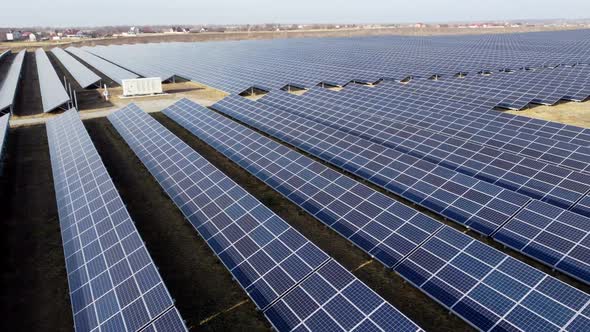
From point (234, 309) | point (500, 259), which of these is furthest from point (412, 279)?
point (234, 309)

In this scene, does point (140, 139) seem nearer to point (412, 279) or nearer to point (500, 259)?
point (412, 279)

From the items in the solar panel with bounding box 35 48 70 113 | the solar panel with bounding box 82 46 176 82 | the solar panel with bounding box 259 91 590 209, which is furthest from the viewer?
the solar panel with bounding box 82 46 176 82

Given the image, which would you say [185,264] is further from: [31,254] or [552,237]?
[552,237]

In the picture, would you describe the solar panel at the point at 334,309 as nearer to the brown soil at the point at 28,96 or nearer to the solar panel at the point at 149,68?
the brown soil at the point at 28,96

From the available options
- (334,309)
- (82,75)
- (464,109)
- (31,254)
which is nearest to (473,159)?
(464,109)

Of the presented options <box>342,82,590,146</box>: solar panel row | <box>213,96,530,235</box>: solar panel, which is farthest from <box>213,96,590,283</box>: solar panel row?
<box>342,82,590,146</box>: solar panel row

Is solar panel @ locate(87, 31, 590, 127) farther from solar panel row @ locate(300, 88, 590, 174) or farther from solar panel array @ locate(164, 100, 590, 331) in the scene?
solar panel array @ locate(164, 100, 590, 331)
